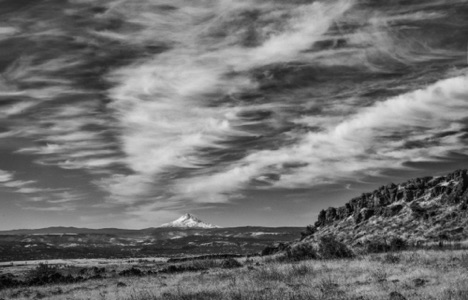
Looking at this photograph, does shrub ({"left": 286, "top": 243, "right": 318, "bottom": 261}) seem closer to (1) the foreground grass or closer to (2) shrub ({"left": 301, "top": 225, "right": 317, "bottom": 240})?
(1) the foreground grass

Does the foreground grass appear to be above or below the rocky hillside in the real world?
below

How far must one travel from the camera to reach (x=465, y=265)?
786 inches

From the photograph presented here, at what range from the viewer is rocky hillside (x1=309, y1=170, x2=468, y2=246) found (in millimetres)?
50562

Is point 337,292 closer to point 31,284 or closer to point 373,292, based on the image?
point 373,292

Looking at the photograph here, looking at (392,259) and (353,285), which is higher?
(392,259)

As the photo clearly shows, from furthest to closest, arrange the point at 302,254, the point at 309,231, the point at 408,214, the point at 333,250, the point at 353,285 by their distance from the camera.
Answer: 1. the point at 309,231
2. the point at 408,214
3. the point at 302,254
4. the point at 333,250
5. the point at 353,285

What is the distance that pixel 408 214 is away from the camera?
A: 5966cm

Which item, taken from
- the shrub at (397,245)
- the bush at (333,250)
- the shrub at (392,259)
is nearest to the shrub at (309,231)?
the shrub at (397,245)

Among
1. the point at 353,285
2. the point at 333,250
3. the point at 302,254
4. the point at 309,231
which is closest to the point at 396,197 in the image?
the point at 309,231

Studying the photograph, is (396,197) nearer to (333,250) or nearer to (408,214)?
(408,214)

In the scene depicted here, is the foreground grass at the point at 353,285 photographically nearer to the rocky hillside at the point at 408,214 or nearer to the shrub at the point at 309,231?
the rocky hillside at the point at 408,214

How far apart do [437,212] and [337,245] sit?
2624 cm

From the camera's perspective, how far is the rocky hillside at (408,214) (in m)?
50.6

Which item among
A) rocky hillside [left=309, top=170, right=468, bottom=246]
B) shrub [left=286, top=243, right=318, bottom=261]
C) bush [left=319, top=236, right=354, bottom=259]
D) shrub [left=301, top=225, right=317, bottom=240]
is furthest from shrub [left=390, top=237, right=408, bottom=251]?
shrub [left=301, top=225, right=317, bottom=240]
